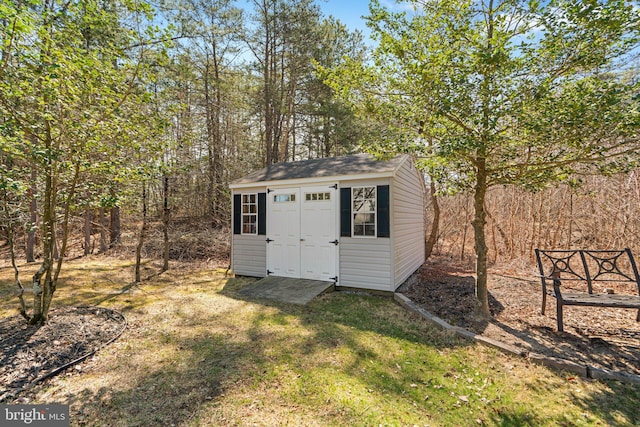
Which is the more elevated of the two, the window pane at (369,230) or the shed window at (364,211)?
the shed window at (364,211)

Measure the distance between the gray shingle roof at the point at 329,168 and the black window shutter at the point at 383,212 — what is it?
39 cm

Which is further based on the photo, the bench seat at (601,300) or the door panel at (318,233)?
the door panel at (318,233)

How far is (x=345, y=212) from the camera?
5.61 meters

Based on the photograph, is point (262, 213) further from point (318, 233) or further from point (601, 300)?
point (601, 300)

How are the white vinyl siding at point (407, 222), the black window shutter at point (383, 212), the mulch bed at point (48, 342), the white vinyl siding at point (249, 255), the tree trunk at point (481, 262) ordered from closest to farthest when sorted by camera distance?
the mulch bed at point (48, 342), the tree trunk at point (481, 262), the black window shutter at point (383, 212), the white vinyl siding at point (407, 222), the white vinyl siding at point (249, 255)

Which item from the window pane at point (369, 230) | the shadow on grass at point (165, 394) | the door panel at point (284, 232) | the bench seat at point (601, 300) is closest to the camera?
the shadow on grass at point (165, 394)

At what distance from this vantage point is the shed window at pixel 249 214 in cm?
673

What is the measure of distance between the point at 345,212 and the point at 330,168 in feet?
3.85

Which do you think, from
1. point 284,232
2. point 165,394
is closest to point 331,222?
point 284,232

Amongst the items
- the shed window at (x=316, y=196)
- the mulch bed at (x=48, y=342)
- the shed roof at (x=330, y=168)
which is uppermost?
the shed roof at (x=330, y=168)

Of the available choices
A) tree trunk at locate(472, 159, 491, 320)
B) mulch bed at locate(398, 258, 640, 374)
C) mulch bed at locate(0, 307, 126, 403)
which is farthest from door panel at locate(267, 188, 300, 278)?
tree trunk at locate(472, 159, 491, 320)

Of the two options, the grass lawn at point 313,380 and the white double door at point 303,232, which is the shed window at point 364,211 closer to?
the white double door at point 303,232

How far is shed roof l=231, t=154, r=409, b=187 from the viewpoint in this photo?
5450 millimetres

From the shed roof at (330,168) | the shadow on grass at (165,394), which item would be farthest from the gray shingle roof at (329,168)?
the shadow on grass at (165,394)
